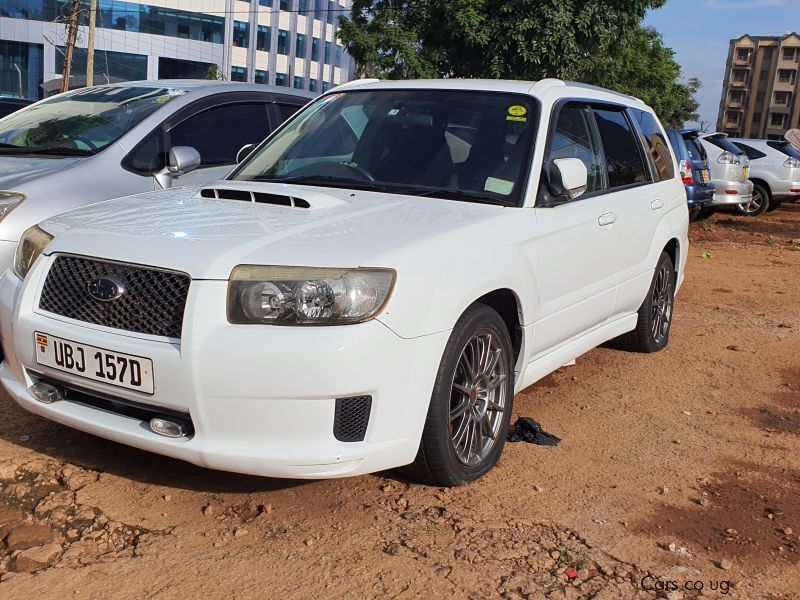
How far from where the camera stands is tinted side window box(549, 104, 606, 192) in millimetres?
4480

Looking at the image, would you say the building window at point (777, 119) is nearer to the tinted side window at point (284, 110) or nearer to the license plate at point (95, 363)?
the tinted side window at point (284, 110)

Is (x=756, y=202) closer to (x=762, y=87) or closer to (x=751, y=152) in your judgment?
(x=751, y=152)

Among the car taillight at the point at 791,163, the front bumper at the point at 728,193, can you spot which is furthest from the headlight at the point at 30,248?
the car taillight at the point at 791,163

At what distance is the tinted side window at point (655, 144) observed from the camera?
18.7 ft

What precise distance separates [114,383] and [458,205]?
164 centimetres

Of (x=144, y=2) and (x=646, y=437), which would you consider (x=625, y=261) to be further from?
(x=144, y=2)

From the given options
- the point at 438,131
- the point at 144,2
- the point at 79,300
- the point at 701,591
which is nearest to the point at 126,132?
the point at 438,131

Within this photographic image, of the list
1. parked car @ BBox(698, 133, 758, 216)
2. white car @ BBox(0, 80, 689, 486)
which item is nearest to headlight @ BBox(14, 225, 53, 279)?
white car @ BBox(0, 80, 689, 486)

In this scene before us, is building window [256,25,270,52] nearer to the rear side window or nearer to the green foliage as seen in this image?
the green foliage

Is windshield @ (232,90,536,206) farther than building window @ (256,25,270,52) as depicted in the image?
No

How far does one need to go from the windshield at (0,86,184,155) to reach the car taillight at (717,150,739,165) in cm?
1199

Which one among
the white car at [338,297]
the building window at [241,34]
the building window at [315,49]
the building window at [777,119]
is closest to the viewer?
the white car at [338,297]

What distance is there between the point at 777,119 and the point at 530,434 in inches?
5550

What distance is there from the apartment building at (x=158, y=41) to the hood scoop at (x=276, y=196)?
50147mm
